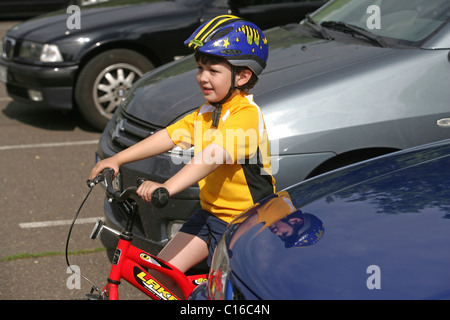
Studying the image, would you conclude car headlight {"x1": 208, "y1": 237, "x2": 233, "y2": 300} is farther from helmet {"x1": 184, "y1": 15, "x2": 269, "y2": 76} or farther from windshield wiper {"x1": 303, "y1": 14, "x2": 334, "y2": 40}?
windshield wiper {"x1": 303, "y1": 14, "x2": 334, "y2": 40}

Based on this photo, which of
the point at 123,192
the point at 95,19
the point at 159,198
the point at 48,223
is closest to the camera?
the point at 159,198

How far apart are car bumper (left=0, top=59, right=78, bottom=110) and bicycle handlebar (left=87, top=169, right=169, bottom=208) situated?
441 centimetres

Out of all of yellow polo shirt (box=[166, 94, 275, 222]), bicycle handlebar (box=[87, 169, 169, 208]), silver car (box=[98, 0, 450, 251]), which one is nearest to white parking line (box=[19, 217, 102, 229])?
silver car (box=[98, 0, 450, 251])

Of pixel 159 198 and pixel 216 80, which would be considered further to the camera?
pixel 216 80

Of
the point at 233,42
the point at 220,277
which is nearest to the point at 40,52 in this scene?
the point at 233,42

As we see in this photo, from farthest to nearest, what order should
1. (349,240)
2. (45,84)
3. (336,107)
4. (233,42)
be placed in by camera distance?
(45,84) → (336,107) → (233,42) → (349,240)

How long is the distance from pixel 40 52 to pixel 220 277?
17.0ft

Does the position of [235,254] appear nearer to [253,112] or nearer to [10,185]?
[253,112]

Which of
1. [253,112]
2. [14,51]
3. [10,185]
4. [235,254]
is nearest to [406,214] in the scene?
[235,254]

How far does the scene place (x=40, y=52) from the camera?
7.09 metres

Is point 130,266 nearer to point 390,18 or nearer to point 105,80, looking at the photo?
point 390,18

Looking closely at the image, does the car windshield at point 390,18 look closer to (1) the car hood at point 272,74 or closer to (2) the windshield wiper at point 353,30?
(2) the windshield wiper at point 353,30
